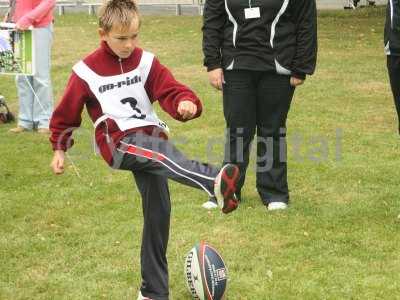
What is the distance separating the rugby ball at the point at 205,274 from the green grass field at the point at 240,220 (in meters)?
0.19

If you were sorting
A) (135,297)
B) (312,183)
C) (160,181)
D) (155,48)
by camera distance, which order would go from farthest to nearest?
1. (155,48)
2. (312,183)
3. (135,297)
4. (160,181)

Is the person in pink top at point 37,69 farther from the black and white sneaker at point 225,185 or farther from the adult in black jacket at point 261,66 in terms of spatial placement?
the black and white sneaker at point 225,185

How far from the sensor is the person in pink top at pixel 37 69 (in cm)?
855

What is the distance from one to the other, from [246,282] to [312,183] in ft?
7.63

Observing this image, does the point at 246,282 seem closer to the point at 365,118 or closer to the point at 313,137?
the point at 313,137

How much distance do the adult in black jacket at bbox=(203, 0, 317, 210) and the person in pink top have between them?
2.98 m

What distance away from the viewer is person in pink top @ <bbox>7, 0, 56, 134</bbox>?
8.55 metres

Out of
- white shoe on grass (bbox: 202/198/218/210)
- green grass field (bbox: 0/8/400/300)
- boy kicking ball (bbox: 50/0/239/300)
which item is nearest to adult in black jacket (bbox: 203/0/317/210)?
white shoe on grass (bbox: 202/198/218/210)

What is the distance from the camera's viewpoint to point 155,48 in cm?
1573

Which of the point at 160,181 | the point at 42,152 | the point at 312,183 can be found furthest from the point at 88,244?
the point at 42,152

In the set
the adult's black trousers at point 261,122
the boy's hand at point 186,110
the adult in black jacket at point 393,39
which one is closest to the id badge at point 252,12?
the adult's black trousers at point 261,122

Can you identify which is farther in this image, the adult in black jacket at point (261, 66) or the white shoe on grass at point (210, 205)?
the white shoe on grass at point (210, 205)

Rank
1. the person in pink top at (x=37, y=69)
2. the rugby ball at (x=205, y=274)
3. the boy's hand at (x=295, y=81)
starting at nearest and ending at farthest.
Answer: the rugby ball at (x=205, y=274)
the boy's hand at (x=295, y=81)
the person in pink top at (x=37, y=69)

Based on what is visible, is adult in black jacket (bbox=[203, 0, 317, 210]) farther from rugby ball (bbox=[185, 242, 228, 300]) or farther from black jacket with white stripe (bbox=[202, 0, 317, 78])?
rugby ball (bbox=[185, 242, 228, 300])
